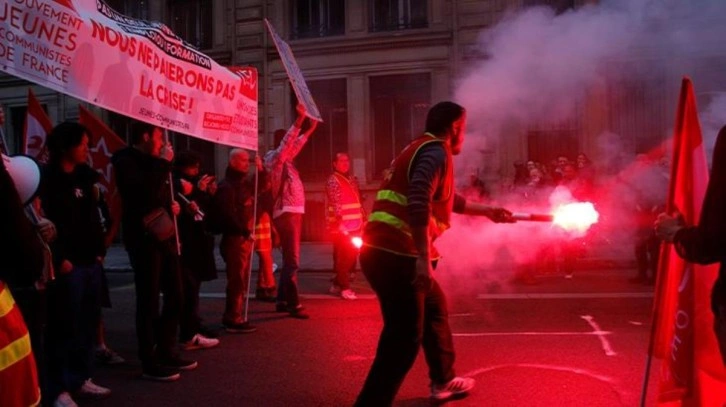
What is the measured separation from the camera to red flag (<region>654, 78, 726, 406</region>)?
308 centimetres

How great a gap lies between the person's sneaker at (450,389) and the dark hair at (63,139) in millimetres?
2787

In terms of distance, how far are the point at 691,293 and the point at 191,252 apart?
4.13m

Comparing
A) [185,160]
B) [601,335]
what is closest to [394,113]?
[185,160]

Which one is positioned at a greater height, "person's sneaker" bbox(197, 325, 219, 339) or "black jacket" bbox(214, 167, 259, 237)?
"black jacket" bbox(214, 167, 259, 237)

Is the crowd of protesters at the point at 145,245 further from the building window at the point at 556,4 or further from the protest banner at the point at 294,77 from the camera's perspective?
the building window at the point at 556,4

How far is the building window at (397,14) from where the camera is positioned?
16281mm

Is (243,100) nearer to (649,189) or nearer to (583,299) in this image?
(583,299)

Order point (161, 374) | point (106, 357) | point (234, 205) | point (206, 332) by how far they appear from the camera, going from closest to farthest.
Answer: point (161, 374) → point (106, 357) → point (206, 332) → point (234, 205)

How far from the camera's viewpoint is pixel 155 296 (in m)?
4.92

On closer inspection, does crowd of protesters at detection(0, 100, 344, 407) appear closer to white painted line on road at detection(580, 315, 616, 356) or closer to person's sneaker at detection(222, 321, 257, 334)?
person's sneaker at detection(222, 321, 257, 334)

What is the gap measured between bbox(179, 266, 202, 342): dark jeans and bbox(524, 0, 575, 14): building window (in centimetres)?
668

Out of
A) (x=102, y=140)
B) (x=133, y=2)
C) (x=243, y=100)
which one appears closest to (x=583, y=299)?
(x=243, y=100)

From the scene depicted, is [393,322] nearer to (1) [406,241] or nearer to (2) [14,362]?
(1) [406,241]

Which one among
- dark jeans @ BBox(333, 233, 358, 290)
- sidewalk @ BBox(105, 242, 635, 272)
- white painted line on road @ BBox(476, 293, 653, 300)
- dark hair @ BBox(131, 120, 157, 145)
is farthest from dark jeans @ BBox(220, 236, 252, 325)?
sidewalk @ BBox(105, 242, 635, 272)
